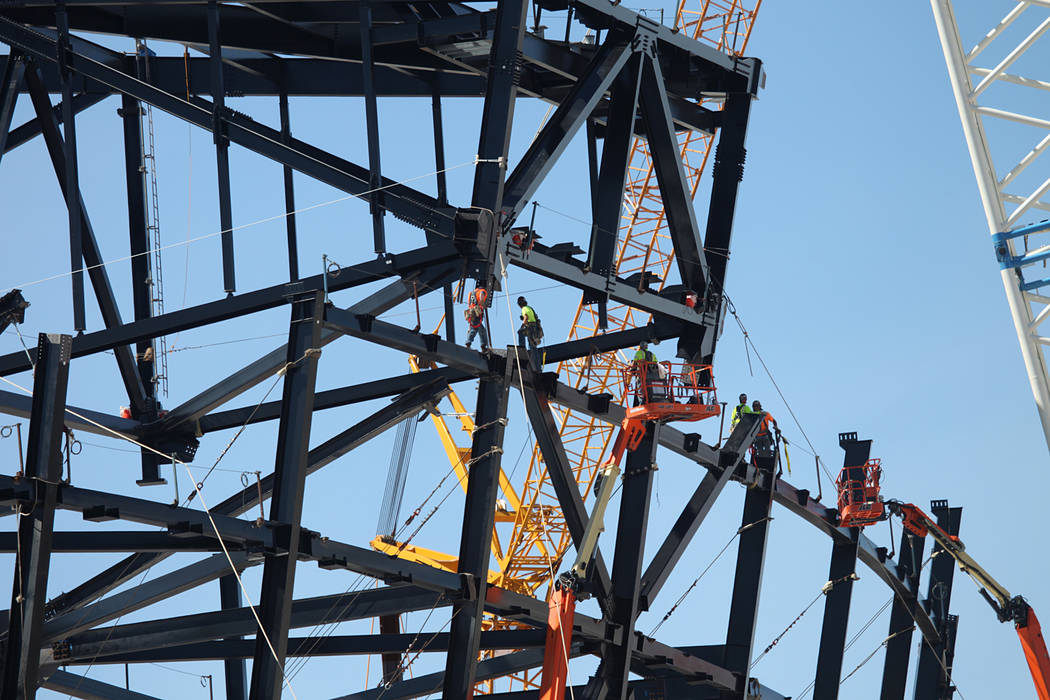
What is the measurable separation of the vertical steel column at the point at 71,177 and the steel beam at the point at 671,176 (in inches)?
518

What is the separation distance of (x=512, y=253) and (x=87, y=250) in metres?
11.5

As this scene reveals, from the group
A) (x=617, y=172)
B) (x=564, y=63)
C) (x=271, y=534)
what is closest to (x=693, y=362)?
(x=617, y=172)

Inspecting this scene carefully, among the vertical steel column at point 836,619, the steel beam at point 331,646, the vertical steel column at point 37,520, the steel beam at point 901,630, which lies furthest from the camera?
the steel beam at point 901,630

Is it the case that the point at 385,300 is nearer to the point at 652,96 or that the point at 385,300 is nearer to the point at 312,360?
the point at 312,360

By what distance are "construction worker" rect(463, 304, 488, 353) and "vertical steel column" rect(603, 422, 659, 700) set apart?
485cm

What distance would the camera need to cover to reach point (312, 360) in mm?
33219

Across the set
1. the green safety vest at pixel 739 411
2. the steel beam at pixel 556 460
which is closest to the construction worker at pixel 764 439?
the green safety vest at pixel 739 411

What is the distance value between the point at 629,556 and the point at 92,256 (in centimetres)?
1545

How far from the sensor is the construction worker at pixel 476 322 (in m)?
37.3

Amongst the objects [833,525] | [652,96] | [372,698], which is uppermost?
[652,96]

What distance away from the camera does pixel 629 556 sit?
40406mm

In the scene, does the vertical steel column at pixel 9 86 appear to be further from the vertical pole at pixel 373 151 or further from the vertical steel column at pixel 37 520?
the vertical steel column at pixel 37 520

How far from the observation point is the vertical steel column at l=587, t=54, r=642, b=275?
4050 centimetres

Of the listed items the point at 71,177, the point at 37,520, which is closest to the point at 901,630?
the point at 71,177
